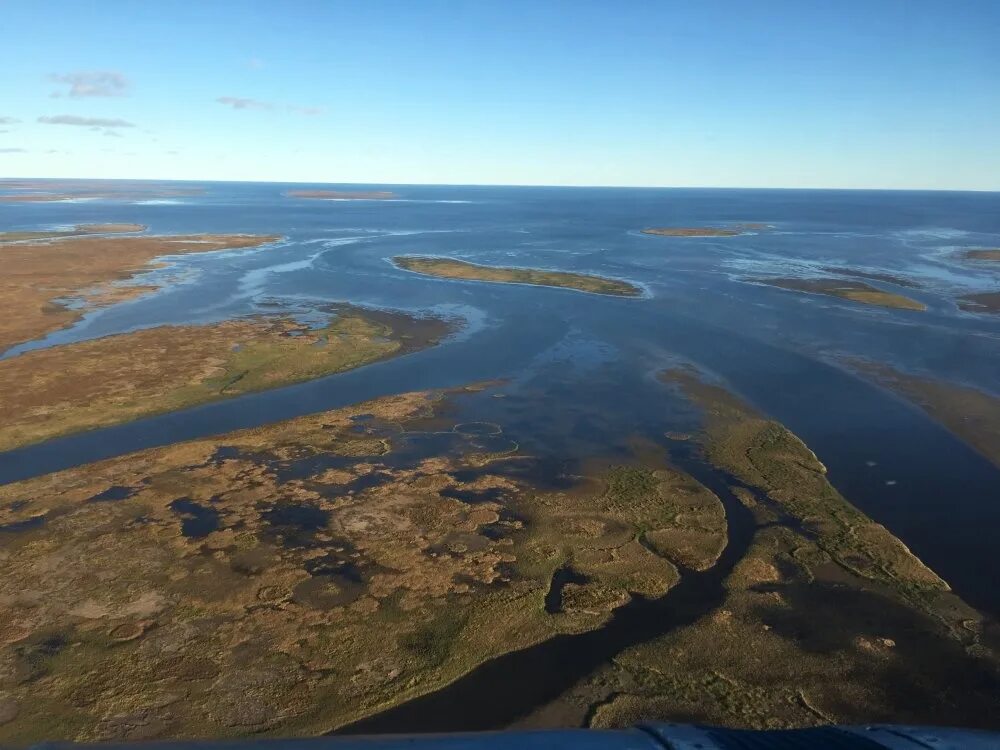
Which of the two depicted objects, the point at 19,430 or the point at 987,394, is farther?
the point at 987,394

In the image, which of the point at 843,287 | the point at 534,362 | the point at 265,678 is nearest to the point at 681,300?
the point at 843,287

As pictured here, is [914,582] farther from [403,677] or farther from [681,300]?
[681,300]

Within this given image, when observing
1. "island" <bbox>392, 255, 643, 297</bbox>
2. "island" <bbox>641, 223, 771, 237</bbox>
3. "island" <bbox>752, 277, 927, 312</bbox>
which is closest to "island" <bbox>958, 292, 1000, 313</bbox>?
"island" <bbox>752, 277, 927, 312</bbox>

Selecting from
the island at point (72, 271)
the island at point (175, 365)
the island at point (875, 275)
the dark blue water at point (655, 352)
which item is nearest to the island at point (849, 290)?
the dark blue water at point (655, 352)

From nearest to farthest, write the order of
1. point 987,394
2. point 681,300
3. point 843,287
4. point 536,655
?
point 536,655 → point 987,394 → point 681,300 → point 843,287

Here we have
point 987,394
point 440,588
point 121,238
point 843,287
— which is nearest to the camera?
point 440,588

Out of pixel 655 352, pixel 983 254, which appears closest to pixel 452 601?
pixel 655 352
